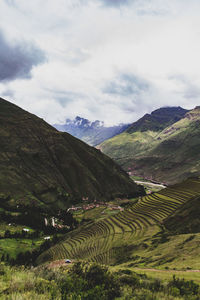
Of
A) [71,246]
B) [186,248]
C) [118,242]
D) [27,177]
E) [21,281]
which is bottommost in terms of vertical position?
[71,246]

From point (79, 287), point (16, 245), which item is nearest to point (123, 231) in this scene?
point (16, 245)

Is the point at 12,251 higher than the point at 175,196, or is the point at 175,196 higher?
the point at 175,196

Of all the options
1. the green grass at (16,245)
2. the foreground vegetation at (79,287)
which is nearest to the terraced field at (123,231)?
the green grass at (16,245)

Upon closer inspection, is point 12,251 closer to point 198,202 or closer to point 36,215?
point 36,215

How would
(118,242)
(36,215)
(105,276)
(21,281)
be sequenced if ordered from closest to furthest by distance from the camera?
(21,281) < (105,276) < (118,242) < (36,215)

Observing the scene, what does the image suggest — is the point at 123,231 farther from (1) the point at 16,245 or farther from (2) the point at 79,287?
(2) the point at 79,287

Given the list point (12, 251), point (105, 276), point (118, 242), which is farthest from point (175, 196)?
point (105, 276)

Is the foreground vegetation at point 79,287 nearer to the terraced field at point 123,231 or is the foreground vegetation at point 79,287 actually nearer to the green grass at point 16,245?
the terraced field at point 123,231

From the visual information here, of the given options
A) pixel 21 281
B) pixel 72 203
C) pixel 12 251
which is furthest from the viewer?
pixel 72 203

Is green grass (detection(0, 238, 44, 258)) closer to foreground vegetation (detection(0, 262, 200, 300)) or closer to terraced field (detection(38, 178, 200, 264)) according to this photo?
terraced field (detection(38, 178, 200, 264))
